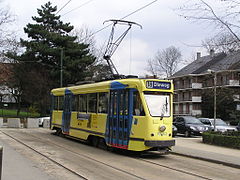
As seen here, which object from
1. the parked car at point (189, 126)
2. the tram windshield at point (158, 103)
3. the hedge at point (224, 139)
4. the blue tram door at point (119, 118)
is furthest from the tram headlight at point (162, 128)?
the parked car at point (189, 126)

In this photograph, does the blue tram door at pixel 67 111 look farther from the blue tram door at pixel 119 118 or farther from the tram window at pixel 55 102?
the blue tram door at pixel 119 118

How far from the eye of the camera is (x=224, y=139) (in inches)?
730

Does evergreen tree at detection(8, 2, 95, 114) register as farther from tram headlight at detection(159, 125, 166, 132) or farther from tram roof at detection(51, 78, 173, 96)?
tram headlight at detection(159, 125, 166, 132)

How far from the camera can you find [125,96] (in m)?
14.2

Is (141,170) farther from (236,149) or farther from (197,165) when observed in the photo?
(236,149)

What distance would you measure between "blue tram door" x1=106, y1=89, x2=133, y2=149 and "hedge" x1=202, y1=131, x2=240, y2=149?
22.4ft

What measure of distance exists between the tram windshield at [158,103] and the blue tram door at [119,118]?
0.72m

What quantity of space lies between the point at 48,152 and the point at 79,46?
98.1ft

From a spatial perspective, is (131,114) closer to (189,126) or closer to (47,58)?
(189,126)

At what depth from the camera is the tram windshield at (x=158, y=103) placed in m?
13.5

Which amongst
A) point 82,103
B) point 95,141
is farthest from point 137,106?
point 82,103

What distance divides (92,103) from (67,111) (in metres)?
3.73

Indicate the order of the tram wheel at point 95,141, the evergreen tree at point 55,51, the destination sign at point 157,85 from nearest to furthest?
the destination sign at point 157,85, the tram wheel at point 95,141, the evergreen tree at point 55,51

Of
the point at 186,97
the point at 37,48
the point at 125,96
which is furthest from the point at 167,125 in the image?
the point at 186,97
